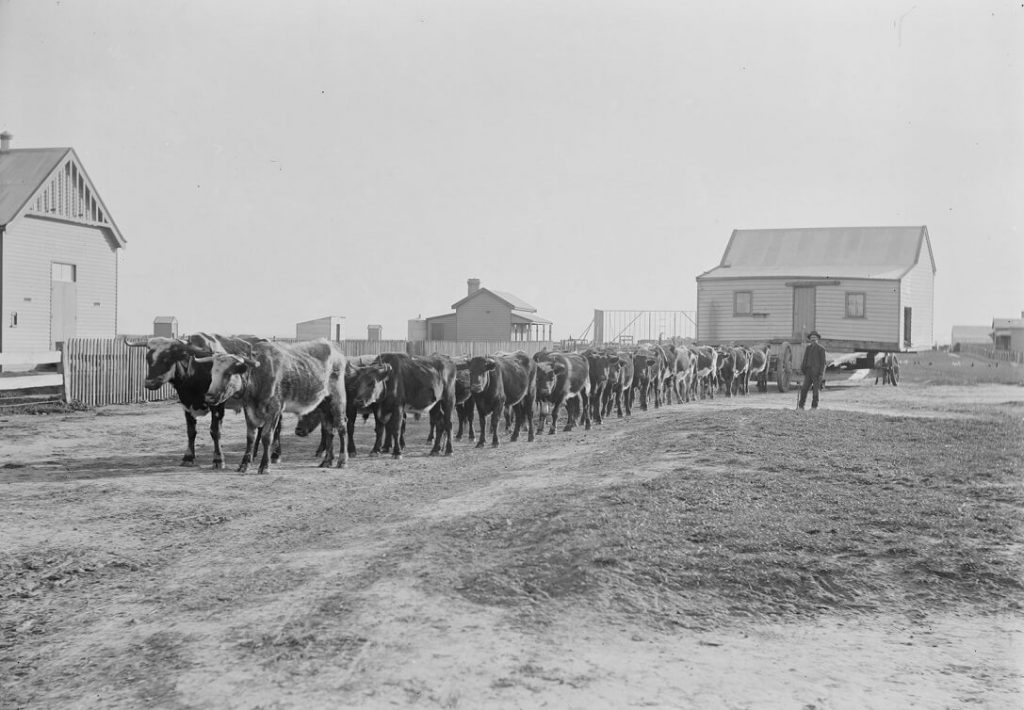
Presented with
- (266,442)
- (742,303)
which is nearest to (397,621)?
(266,442)

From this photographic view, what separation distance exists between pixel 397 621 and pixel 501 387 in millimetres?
10658

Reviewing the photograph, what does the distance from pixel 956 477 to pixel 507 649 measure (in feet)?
26.1

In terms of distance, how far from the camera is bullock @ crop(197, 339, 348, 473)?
12648 mm

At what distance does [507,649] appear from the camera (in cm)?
575

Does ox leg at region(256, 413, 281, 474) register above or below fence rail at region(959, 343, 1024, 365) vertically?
below

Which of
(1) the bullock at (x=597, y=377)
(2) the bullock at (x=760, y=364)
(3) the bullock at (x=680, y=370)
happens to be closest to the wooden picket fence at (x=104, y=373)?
(1) the bullock at (x=597, y=377)

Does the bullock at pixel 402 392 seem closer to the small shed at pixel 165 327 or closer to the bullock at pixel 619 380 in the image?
the bullock at pixel 619 380

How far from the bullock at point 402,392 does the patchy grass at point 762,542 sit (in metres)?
4.52

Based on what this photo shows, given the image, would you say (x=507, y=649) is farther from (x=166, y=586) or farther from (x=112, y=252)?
(x=112, y=252)

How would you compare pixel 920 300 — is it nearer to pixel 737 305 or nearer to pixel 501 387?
pixel 737 305

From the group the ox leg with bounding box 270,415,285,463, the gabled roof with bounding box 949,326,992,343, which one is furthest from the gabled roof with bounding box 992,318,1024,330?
the ox leg with bounding box 270,415,285,463

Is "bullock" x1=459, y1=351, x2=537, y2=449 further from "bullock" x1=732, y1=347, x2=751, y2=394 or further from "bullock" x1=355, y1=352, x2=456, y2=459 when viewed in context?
"bullock" x1=732, y1=347, x2=751, y2=394

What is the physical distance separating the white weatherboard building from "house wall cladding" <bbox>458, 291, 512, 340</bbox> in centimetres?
1713

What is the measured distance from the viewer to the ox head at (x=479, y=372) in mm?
16453
